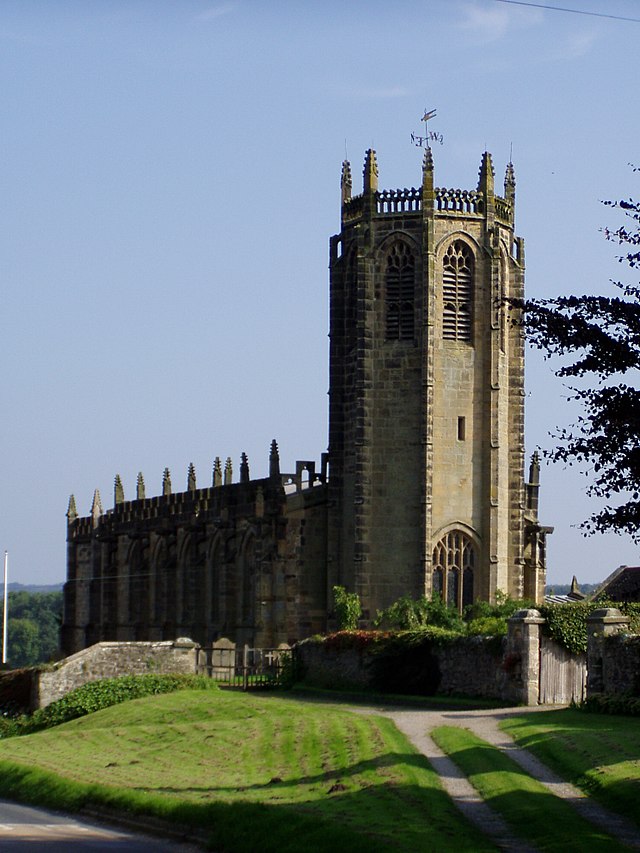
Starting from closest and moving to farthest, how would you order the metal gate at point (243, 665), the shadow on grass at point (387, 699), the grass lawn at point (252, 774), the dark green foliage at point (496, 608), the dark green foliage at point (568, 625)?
the grass lawn at point (252, 774), the dark green foliage at point (568, 625), the shadow on grass at point (387, 699), the metal gate at point (243, 665), the dark green foliage at point (496, 608)

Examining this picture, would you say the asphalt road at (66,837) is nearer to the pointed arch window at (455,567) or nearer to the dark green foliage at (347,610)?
the dark green foliage at (347,610)

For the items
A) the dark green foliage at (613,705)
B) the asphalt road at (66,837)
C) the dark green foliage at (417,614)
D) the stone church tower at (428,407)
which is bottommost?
the asphalt road at (66,837)

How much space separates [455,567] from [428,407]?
19.7 ft

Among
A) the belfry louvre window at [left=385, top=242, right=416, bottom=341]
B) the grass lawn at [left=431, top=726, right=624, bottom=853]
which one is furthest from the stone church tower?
the grass lawn at [left=431, top=726, right=624, bottom=853]

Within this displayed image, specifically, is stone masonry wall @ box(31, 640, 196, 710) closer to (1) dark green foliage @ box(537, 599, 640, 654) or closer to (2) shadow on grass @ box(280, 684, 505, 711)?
(2) shadow on grass @ box(280, 684, 505, 711)

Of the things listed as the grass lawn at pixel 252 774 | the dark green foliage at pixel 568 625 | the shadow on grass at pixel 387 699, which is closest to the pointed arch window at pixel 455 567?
the shadow on grass at pixel 387 699

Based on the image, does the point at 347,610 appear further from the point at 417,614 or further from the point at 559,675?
the point at 559,675

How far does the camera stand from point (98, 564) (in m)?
91.9

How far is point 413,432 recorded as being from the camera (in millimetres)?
62906

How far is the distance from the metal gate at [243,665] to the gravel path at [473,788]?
1092 centimetres

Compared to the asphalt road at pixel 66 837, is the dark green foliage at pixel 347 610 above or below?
above

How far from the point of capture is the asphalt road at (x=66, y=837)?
75.8 feet

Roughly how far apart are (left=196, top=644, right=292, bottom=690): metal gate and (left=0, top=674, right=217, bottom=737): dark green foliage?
3067mm

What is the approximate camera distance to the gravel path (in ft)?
73.9
